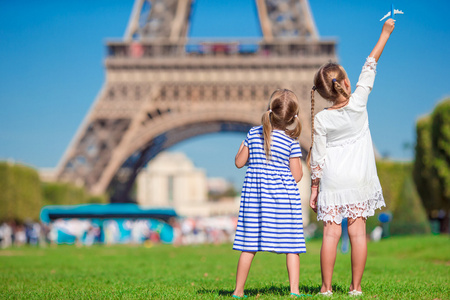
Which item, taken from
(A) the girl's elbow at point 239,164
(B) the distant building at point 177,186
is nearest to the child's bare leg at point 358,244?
(A) the girl's elbow at point 239,164

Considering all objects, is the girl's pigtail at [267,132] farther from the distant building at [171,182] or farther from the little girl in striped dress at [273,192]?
the distant building at [171,182]

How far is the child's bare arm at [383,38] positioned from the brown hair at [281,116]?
742 millimetres

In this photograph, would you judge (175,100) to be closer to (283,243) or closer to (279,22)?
(279,22)

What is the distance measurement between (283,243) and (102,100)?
101 feet

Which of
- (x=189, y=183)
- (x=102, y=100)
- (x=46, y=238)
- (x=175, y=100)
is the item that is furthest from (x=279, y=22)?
(x=189, y=183)

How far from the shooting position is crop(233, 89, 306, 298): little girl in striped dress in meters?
4.62

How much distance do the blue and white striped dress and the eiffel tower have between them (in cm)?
2826

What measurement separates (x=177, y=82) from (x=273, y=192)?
31571 millimetres

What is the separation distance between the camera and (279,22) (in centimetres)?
3769

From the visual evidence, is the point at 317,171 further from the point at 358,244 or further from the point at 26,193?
the point at 26,193

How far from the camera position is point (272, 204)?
15.2 ft

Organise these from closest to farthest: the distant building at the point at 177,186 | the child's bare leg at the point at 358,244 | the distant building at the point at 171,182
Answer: the child's bare leg at the point at 358,244
the distant building at the point at 171,182
the distant building at the point at 177,186

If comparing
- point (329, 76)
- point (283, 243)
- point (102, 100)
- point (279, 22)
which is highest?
point (279, 22)

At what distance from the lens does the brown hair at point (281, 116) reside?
471cm
